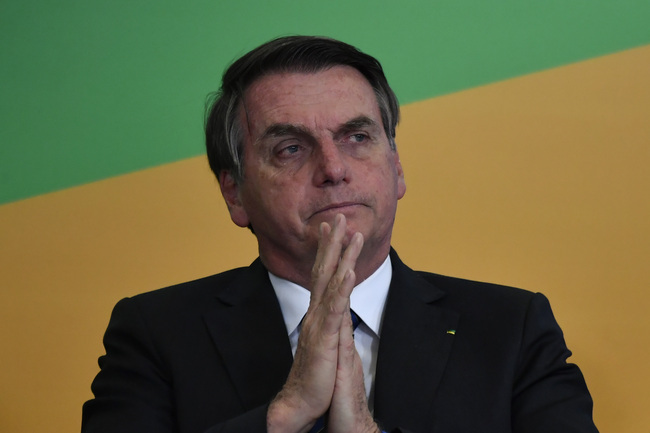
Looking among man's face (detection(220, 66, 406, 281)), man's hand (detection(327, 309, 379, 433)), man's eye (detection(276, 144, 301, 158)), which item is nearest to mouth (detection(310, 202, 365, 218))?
man's face (detection(220, 66, 406, 281))

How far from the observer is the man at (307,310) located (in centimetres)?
157

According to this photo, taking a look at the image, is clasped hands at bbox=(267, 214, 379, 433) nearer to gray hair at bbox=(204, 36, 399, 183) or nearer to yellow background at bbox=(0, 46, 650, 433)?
gray hair at bbox=(204, 36, 399, 183)

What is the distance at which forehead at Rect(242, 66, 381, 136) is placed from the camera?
1.66m

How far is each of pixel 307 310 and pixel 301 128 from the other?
32 centimetres

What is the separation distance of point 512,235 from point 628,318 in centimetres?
29

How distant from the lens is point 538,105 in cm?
217

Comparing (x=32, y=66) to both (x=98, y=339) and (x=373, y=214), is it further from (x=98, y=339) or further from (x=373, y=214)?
(x=373, y=214)

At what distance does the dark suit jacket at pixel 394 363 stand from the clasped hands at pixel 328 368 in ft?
0.39

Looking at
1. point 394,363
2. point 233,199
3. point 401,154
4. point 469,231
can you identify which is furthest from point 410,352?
point 401,154

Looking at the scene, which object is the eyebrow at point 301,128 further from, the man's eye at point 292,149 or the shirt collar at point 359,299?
the shirt collar at point 359,299

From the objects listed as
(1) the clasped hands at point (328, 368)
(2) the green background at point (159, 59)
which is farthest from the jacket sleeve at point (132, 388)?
(2) the green background at point (159, 59)

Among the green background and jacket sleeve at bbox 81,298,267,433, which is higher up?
the green background

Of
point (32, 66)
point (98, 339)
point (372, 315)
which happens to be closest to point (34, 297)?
point (98, 339)

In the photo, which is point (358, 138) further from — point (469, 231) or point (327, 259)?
point (469, 231)
